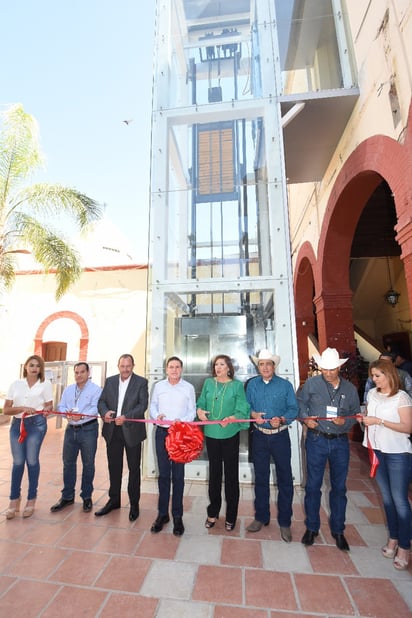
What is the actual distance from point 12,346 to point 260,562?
449 inches

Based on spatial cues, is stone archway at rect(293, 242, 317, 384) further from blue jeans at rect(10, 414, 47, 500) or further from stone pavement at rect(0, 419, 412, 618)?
blue jeans at rect(10, 414, 47, 500)

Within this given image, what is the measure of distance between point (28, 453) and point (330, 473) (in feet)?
10.1

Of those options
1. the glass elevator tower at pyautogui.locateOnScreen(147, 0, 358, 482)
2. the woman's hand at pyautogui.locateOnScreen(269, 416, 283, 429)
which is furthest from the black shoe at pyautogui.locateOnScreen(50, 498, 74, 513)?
the woman's hand at pyautogui.locateOnScreen(269, 416, 283, 429)

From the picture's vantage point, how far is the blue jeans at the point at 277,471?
308 cm

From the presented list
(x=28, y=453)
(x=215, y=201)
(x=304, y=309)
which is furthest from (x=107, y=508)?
(x=304, y=309)

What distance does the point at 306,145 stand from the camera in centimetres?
657

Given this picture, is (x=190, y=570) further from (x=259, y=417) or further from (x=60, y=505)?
(x=60, y=505)

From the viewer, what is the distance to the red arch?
443 inches

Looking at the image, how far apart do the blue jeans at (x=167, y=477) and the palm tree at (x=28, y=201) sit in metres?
6.55

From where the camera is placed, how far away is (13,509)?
343cm

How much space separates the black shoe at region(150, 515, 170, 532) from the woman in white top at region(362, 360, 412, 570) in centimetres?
196

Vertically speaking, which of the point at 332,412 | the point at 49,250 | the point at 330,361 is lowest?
the point at 332,412

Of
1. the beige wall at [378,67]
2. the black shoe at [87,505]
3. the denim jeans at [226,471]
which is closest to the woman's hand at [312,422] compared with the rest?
the denim jeans at [226,471]

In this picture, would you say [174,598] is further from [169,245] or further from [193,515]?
[169,245]
